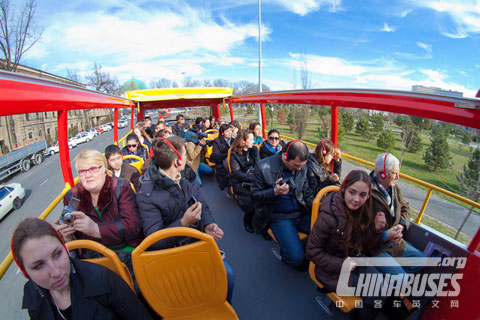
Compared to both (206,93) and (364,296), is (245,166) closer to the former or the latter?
(364,296)

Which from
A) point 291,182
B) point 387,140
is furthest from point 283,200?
point 387,140

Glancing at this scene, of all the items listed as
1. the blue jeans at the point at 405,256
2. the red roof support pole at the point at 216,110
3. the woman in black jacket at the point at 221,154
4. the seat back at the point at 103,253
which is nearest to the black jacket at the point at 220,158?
the woman in black jacket at the point at 221,154

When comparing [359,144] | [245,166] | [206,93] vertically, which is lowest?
[359,144]

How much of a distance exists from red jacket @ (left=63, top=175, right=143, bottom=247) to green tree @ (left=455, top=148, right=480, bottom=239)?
6034 millimetres

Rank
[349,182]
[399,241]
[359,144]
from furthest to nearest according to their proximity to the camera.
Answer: [359,144] < [399,241] < [349,182]

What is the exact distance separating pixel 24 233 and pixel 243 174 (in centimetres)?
276

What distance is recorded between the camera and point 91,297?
124 centimetres

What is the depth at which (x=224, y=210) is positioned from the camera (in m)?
4.01

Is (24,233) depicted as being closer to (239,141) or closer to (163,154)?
(163,154)

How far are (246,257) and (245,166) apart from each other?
60.9 inches

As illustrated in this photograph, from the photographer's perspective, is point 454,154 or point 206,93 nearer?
point 206,93

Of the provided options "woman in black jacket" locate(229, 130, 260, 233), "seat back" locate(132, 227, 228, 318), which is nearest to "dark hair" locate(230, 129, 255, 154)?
"woman in black jacket" locate(229, 130, 260, 233)

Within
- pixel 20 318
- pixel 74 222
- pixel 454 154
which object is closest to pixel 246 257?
pixel 74 222

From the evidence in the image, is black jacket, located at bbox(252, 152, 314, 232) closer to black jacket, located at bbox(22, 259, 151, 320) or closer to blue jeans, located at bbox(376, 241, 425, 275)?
blue jeans, located at bbox(376, 241, 425, 275)
